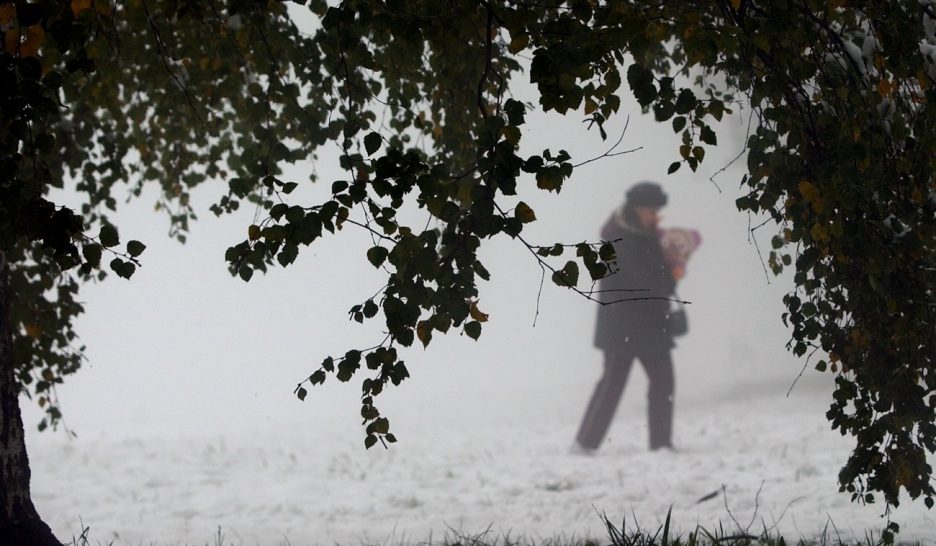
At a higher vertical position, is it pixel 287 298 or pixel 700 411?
pixel 287 298

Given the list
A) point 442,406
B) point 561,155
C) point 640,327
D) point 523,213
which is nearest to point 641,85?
point 561,155

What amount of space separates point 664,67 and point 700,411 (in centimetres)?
631

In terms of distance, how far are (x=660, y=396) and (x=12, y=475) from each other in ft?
17.6

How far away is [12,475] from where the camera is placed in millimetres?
2516

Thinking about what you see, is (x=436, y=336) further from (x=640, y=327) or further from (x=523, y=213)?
(x=523, y=213)

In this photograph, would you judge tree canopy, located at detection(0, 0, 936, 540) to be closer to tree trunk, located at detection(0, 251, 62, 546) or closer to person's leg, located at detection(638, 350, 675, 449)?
tree trunk, located at detection(0, 251, 62, 546)

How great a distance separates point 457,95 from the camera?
391cm

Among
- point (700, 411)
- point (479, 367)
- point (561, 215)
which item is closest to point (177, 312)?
point (479, 367)

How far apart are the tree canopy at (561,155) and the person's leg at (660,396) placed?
3613 millimetres

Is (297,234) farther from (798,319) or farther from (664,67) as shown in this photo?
(664,67)

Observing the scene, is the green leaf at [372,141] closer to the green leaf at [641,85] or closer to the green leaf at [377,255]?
the green leaf at [377,255]

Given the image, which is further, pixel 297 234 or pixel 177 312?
pixel 177 312

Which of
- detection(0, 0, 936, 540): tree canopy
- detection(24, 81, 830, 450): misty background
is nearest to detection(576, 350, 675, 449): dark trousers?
detection(0, 0, 936, 540): tree canopy

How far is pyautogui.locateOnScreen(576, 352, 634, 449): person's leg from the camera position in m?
6.87
